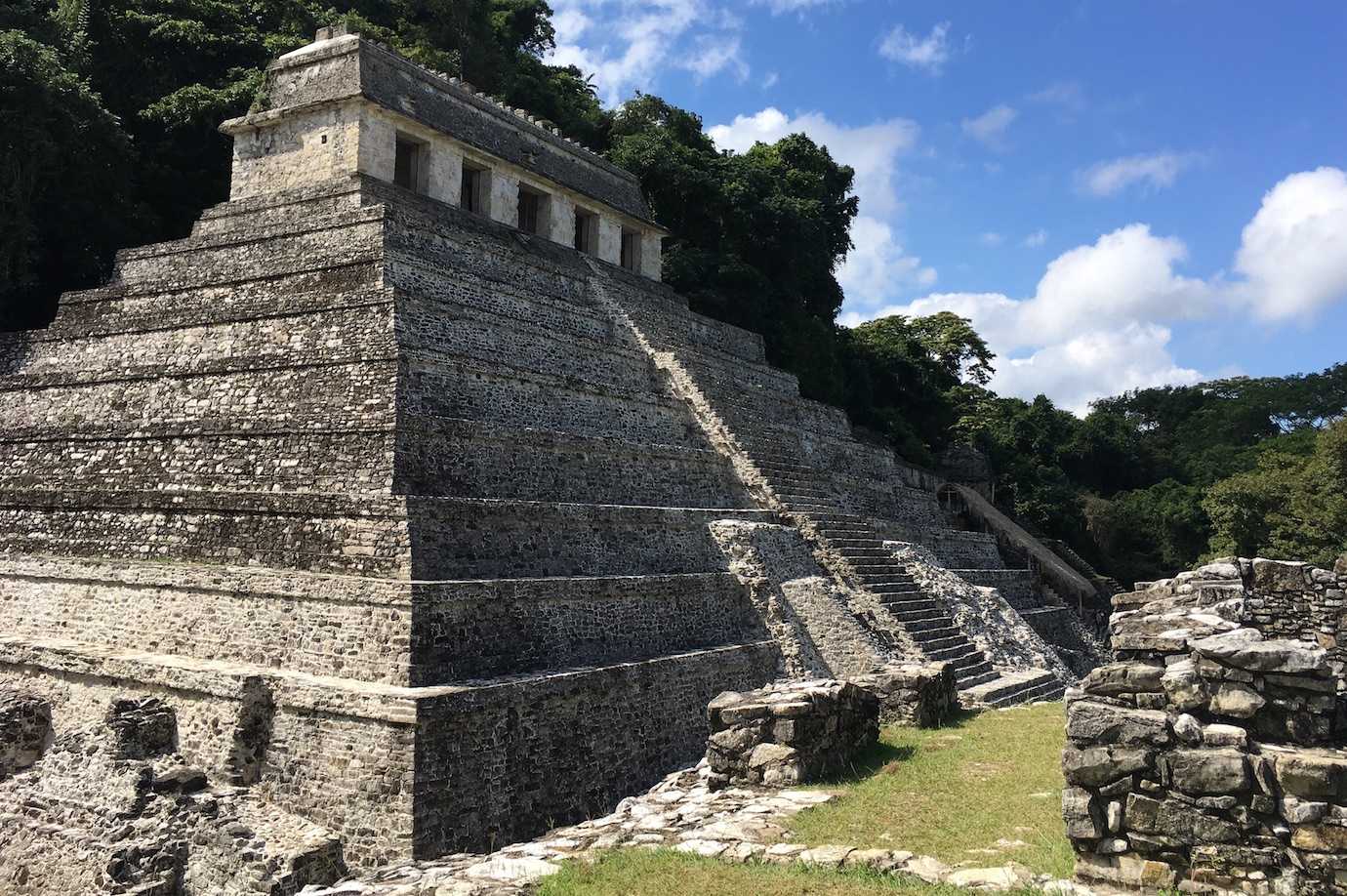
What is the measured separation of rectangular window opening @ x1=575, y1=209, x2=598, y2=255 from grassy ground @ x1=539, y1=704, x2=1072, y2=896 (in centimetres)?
1651

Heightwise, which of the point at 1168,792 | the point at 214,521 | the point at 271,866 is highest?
the point at 214,521

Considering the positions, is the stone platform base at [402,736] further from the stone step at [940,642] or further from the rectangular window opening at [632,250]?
the rectangular window opening at [632,250]

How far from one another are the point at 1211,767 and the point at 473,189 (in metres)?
19.0

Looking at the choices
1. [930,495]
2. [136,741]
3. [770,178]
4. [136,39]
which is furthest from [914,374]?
[136,741]

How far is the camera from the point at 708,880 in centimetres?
600

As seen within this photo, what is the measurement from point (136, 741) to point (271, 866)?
237cm

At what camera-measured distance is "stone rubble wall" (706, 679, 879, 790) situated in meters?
8.55

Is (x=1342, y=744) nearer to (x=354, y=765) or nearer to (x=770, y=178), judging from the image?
(x=354, y=765)

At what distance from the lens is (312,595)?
9.91 metres

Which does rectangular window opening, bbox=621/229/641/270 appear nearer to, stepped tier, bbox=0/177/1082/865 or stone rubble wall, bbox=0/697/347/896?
stepped tier, bbox=0/177/1082/865

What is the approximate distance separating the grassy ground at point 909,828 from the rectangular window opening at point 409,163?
14.7 meters

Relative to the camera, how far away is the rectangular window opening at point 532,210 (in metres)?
22.7

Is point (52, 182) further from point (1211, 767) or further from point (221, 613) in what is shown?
point (1211, 767)

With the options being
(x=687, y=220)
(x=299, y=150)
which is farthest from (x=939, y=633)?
(x=687, y=220)
